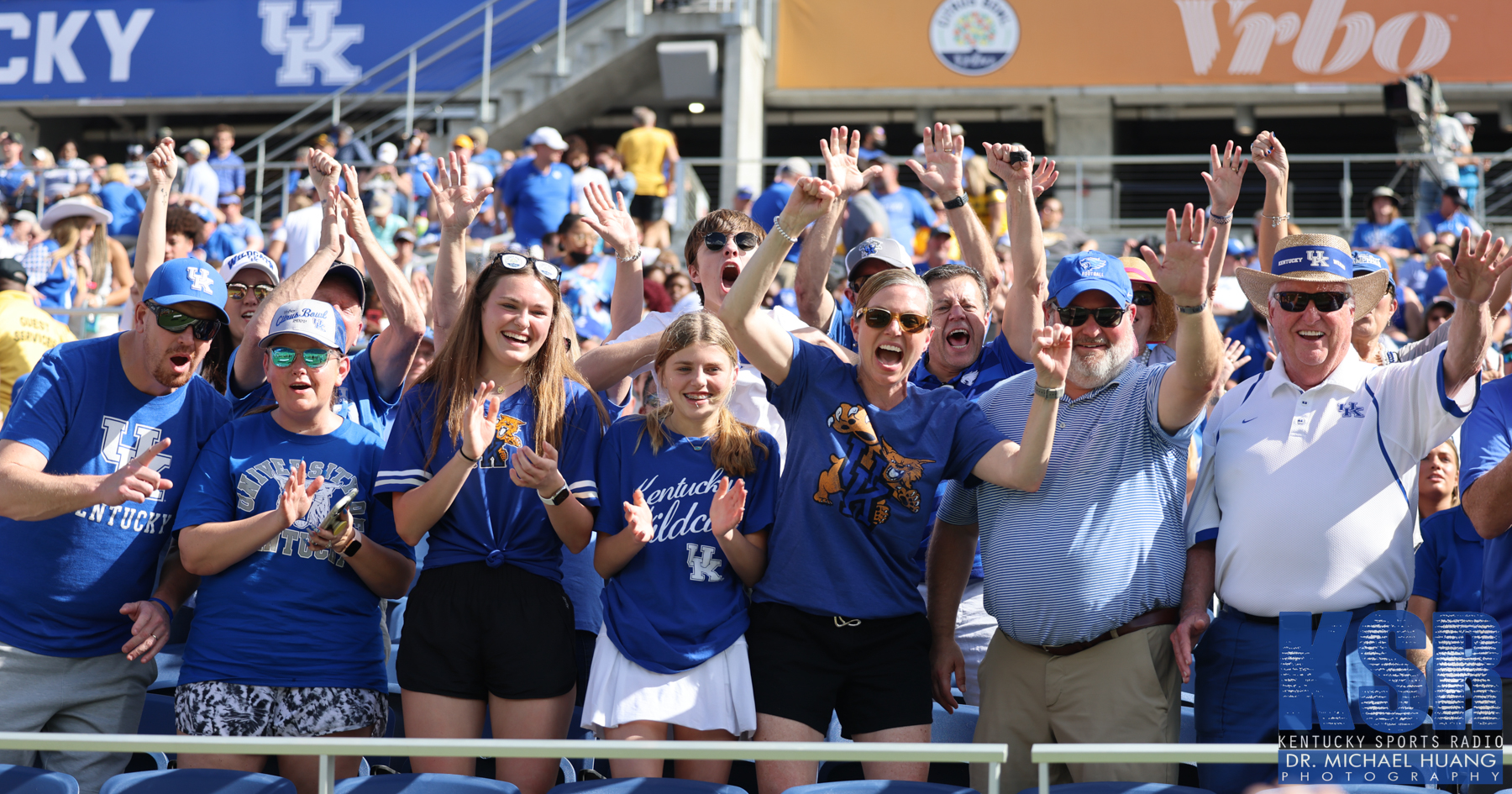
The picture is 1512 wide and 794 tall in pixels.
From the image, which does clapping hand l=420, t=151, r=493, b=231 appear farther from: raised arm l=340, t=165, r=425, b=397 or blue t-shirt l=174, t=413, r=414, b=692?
blue t-shirt l=174, t=413, r=414, b=692

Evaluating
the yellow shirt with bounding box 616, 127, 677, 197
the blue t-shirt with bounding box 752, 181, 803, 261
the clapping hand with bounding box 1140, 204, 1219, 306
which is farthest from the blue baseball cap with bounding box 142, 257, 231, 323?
the yellow shirt with bounding box 616, 127, 677, 197

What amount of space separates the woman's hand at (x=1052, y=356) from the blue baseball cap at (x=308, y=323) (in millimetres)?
1842

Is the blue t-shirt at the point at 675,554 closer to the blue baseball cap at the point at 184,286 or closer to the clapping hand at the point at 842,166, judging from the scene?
the clapping hand at the point at 842,166

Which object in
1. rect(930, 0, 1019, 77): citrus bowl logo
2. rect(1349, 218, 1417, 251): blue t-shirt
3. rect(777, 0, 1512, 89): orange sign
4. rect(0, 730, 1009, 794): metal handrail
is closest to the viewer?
rect(0, 730, 1009, 794): metal handrail

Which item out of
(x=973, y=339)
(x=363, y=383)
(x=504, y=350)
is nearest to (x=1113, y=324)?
(x=973, y=339)

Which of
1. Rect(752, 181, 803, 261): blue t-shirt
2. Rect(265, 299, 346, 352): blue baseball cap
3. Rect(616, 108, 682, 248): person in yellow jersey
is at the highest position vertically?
Rect(616, 108, 682, 248): person in yellow jersey

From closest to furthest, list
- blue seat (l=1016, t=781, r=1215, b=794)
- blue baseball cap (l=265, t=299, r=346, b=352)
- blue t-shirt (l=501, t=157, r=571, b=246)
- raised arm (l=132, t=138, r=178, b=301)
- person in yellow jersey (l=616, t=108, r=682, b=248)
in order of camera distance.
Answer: blue seat (l=1016, t=781, r=1215, b=794) < blue baseball cap (l=265, t=299, r=346, b=352) < raised arm (l=132, t=138, r=178, b=301) < blue t-shirt (l=501, t=157, r=571, b=246) < person in yellow jersey (l=616, t=108, r=682, b=248)

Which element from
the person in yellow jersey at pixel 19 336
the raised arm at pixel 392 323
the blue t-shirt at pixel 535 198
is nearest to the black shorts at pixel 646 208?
the blue t-shirt at pixel 535 198

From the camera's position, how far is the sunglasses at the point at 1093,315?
3494 millimetres

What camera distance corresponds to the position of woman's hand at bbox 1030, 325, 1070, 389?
3219 millimetres

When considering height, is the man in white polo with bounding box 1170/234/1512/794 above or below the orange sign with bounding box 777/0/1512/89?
below

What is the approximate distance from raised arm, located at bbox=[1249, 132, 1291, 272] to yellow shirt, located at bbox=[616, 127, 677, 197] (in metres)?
8.44

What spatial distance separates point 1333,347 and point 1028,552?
955 millimetres

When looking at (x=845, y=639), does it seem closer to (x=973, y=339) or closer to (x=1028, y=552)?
(x=1028, y=552)
